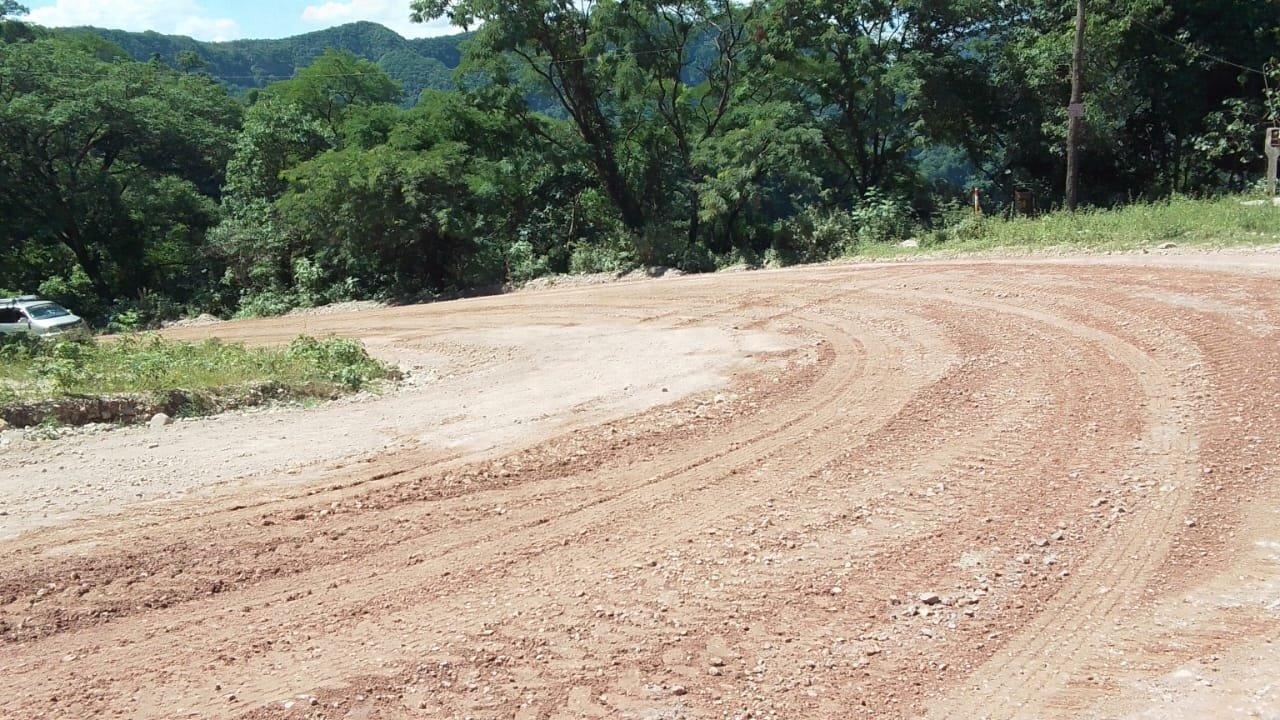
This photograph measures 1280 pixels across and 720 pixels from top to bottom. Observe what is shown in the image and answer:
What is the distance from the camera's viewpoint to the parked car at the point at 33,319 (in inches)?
924

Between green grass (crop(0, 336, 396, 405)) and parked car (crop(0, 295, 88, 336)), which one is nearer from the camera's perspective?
green grass (crop(0, 336, 396, 405))

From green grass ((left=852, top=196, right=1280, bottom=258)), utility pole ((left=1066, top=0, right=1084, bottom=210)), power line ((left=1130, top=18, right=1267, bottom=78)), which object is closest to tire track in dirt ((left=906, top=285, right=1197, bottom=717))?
green grass ((left=852, top=196, right=1280, bottom=258))

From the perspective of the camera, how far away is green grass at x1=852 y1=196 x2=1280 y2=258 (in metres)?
17.1

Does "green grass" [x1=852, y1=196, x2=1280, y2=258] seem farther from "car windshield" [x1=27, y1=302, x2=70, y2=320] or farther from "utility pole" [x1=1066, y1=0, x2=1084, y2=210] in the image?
"car windshield" [x1=27, y1=302, x2=70, y2=320]

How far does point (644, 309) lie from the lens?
62.7 feet

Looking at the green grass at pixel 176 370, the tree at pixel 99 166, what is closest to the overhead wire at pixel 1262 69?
the green grass at pixel 176 370

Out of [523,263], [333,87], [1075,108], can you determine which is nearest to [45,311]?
[523,263]

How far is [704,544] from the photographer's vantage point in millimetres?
6414

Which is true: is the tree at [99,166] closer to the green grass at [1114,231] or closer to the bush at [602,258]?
the bush at [602,258]

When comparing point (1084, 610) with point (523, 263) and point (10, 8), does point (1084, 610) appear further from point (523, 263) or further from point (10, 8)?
point (10, 8)

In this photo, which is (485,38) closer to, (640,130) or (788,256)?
(640,130)

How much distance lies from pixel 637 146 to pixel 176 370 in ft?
67.9

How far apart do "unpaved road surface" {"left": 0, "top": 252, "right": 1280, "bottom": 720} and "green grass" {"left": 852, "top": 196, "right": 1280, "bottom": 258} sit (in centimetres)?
601

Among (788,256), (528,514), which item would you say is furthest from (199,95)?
(528,514)
